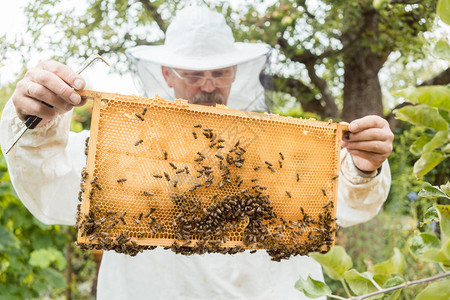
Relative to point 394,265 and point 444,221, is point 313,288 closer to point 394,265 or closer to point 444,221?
point 394,265

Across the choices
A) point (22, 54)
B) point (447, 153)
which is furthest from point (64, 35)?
point (447, 153)

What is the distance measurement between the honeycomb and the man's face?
1125 millimetres

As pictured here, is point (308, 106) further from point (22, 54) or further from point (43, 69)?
point (43, 69)

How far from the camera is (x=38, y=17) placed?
506cm

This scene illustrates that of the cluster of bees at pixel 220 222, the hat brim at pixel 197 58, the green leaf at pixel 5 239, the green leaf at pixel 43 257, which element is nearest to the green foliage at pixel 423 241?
the cluster of bees at pixel 220 222

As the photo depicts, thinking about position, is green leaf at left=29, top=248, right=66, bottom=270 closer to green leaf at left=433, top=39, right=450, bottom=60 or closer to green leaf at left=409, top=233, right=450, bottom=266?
green leaf at left=409, top=233, right=450, bottom=266

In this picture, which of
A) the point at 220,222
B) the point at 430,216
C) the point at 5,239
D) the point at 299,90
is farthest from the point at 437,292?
the point at 299,90

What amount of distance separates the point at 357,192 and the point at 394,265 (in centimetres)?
223

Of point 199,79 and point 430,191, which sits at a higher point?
point 430,191

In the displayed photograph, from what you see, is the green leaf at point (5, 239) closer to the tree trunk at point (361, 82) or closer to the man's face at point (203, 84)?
the man's face at point (203, 84)

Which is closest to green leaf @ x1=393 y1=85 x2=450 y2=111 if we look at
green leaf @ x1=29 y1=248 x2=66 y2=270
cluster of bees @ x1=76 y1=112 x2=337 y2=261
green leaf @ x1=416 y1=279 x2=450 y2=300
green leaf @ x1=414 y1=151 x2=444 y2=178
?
green leaf @ x1=414 y1=151 x2=444 y2=178

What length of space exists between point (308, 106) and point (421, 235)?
834 cm

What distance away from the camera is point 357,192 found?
3.01 metres

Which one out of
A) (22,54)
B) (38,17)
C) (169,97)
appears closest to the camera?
(169,97)
